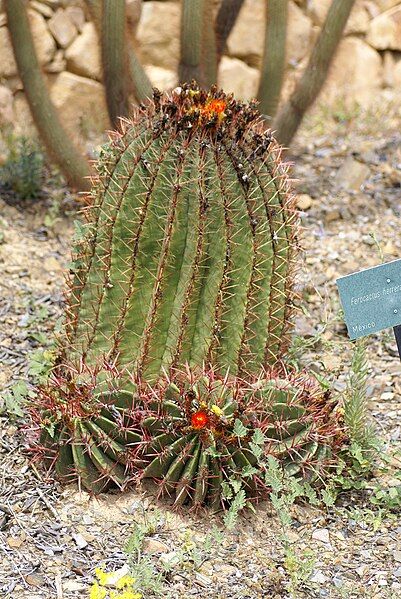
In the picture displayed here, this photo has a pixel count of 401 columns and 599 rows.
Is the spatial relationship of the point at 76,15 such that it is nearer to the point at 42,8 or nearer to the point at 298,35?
the point at 42,8

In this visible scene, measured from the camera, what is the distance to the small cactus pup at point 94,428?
9.02 feet

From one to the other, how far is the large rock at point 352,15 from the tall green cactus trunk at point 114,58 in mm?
2540

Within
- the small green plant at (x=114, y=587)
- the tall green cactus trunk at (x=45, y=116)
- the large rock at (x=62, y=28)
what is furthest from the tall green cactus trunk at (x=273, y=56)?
the small green plant at (x=114, y=587)

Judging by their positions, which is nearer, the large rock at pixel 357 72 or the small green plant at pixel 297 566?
the small green plant at pixel 297 566

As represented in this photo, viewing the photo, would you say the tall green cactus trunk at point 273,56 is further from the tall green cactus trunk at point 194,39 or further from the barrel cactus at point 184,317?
the barrel cactus at point 184,317

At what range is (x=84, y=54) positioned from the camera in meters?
5.95

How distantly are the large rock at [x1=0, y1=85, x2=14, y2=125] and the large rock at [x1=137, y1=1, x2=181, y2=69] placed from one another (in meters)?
0.85

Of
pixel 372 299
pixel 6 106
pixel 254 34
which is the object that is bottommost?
pixel 372 299

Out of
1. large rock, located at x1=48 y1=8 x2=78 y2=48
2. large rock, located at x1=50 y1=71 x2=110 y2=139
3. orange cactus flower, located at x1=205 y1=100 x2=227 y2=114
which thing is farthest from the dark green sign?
large rock, located at x1=48 y1=8 x2=78 y2=48

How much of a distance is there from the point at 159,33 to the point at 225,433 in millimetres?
3914

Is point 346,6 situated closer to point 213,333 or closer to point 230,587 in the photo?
point 213,333

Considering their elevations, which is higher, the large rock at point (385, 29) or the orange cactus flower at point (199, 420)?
the large rock at point (385, 29)

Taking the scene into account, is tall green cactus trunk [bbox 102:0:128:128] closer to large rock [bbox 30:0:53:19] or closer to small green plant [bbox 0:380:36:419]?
large rock [bbox 30:0:53:19]

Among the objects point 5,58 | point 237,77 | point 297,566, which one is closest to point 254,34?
point 237,77
